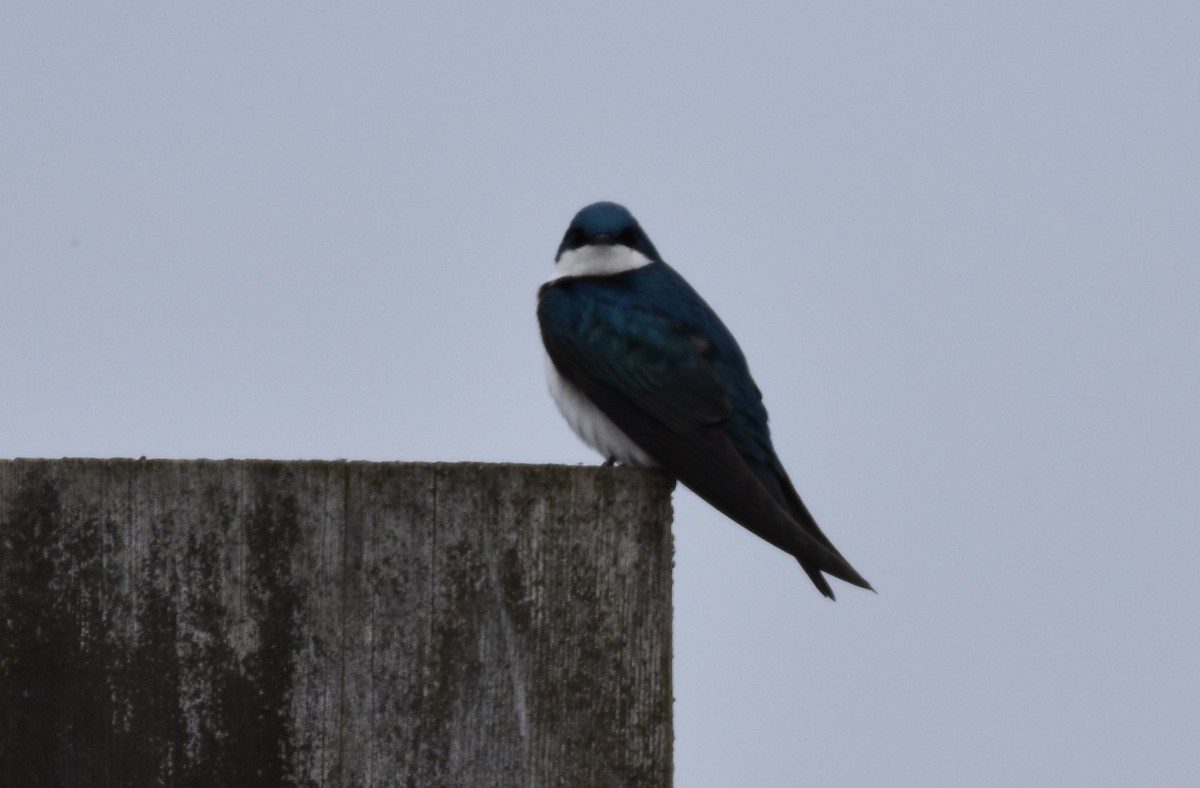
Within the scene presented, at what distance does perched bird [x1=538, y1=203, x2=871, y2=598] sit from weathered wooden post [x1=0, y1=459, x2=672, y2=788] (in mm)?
1019

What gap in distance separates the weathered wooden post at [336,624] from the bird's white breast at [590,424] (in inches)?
53.5

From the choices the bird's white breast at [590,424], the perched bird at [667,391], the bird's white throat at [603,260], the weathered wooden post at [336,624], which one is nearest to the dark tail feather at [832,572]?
the perched bird at [667,391]

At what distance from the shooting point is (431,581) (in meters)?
1.88

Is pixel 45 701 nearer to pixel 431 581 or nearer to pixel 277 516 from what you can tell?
pixel 277 516

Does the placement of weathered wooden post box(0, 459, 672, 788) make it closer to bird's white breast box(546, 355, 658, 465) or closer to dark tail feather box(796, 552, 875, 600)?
dark tail feather box(796, 552, 875, 600)

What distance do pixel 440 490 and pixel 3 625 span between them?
0.57 m

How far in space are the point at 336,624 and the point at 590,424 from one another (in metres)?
1.64

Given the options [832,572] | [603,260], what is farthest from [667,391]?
[603,260]

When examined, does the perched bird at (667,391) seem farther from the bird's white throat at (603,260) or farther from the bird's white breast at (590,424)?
the bird's white throat at (603,260)

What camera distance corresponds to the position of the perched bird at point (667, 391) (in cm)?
301

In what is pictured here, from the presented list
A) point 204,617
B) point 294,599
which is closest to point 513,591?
point 294,599

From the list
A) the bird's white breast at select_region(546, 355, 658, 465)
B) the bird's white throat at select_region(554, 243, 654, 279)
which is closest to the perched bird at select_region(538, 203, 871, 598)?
the bird's white breast at select_region(546, 355, 658, 465)

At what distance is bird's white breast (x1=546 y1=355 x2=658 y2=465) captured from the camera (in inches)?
132

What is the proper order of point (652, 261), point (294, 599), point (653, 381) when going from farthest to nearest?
point (652, 261)
point (653, 381)
point (294, 599)
